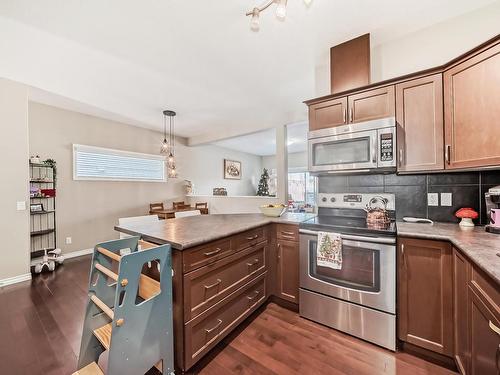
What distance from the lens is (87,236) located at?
4.12 meters

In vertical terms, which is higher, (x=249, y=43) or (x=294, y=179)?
(x=249, y=43)

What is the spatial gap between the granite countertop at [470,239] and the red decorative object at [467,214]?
0.09 m

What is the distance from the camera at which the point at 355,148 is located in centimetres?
199

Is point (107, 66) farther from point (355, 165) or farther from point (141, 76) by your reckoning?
point (355, 165)

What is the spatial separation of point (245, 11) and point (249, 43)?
403mm

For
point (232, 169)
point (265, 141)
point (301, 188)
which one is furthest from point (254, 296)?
point (301, 188)

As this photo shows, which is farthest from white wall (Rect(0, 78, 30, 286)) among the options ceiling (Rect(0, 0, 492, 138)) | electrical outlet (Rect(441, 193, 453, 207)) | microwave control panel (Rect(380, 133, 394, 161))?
electrical outlet (Rect(441, 193, 453, 207))

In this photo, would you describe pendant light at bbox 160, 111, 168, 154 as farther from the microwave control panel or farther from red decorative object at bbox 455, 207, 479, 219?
red decorative object at bbox 455, 207, 479, 219

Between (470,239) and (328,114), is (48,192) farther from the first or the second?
(470,239)

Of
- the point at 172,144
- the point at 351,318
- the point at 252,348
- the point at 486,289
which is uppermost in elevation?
the point at 172,144

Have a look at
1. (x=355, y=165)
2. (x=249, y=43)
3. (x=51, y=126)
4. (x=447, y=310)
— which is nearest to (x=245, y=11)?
(x=249, y=43)

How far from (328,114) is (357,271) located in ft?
4.96

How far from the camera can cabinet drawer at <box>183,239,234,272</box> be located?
4.60 feet

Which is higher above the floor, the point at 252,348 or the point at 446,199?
the point at 446,199
